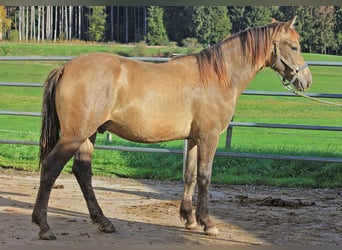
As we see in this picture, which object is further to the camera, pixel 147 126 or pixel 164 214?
pixel 164 214

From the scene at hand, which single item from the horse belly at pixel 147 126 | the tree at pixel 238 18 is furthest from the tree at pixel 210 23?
the horse belly at pixel 147 126

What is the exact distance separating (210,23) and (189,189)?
16.1 m

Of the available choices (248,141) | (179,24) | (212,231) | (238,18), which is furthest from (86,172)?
(179,24)

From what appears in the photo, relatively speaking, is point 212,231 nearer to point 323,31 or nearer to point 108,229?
point 108,229

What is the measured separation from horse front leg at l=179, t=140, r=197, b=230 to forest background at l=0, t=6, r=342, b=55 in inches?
426

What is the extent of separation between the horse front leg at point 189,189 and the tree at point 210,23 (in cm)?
1439

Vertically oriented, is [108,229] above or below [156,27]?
below

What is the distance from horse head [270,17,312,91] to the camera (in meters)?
5.02

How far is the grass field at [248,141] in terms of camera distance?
7.71 metres

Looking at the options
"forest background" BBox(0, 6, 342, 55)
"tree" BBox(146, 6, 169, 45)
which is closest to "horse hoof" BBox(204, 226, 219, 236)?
"forest background" BBox(0, 6, 342, 55)

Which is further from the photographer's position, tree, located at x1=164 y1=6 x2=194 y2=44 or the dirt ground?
tree, located at x1=164 y1=6 x2=194 y2=44

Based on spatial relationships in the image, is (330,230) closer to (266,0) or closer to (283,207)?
(283,207)

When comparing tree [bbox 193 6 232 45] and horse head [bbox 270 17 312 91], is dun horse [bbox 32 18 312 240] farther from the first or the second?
tree [bbox 193 6 232 45]

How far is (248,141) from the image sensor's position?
13.3 metres
